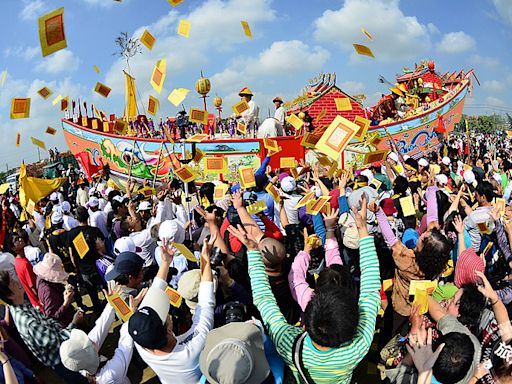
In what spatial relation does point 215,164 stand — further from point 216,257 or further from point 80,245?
point 216,257

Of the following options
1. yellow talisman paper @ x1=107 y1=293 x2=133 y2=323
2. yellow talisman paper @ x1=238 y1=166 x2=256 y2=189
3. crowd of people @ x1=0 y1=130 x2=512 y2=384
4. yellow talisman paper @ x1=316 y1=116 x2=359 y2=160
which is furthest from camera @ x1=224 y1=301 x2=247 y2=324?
yellow talisman paper @ x1=238 y1=166 x2=256 y2=189

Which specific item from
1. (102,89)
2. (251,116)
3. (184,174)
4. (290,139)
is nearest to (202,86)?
(251,116)

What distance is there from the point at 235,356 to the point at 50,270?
253cm

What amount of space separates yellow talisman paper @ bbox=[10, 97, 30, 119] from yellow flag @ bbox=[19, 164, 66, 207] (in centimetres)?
237

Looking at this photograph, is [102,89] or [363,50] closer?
[363,50]

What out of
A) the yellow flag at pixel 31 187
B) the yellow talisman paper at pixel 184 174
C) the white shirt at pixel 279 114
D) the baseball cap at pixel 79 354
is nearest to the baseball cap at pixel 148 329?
the baseball cap at pixel 79 354

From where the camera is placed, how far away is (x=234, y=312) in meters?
2.48

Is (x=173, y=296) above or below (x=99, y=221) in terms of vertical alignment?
above

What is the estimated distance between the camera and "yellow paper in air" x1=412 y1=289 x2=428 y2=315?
7.30 ft

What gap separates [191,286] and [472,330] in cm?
188

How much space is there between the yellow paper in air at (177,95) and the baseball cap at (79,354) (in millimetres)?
3780

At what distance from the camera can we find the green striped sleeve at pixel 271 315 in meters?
1.92

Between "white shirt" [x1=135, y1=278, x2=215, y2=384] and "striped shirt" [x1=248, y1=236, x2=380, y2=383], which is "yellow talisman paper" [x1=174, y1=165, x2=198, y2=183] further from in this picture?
"white shirt" [x1=135, y1=278, x2=215, y2=384]

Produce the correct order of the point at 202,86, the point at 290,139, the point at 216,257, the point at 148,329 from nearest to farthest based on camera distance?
the point at 148,329 → the point at 216,257 → the point at 290,139 → the point at 202,86
